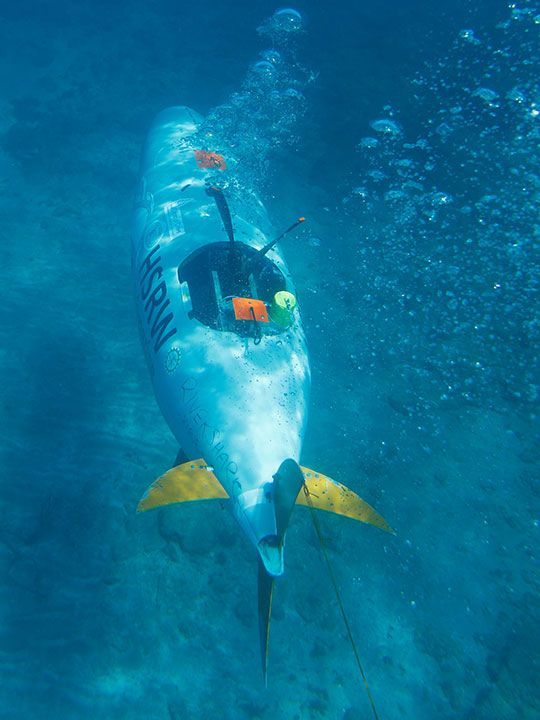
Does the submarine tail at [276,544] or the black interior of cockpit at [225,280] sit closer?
the submarine tail at [276,544]

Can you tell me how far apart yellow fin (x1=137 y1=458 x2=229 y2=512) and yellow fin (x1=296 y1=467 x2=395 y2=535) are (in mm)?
778

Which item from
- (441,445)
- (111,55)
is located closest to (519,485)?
(441,445)

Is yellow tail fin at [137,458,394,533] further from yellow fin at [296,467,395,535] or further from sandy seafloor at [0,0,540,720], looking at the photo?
sandy seafloor at [0,0,540,720]

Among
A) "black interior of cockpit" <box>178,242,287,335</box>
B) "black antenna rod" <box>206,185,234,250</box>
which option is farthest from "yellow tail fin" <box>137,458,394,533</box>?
"black antenna rod" <box>206,185,234,250</box>

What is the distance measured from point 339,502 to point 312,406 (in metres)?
2.85

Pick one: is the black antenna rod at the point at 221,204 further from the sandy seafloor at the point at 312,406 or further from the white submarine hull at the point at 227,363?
the sandy seafloor at the point at 312,406

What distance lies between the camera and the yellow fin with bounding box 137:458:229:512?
346cm

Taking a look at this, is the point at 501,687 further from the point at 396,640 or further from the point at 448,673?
the point at 396,640

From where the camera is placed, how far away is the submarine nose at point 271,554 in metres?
2.97

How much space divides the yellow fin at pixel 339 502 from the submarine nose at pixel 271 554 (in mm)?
533

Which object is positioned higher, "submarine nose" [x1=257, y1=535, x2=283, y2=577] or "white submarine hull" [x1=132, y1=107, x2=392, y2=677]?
"white submarine hull" [x1=132, y1=107, x2=392, y2=677]

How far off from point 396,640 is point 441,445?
291 centimetres

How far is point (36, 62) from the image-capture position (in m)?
11.4

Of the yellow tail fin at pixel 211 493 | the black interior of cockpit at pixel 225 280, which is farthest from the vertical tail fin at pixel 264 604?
the black interior of cockpit at pixel 225 280
